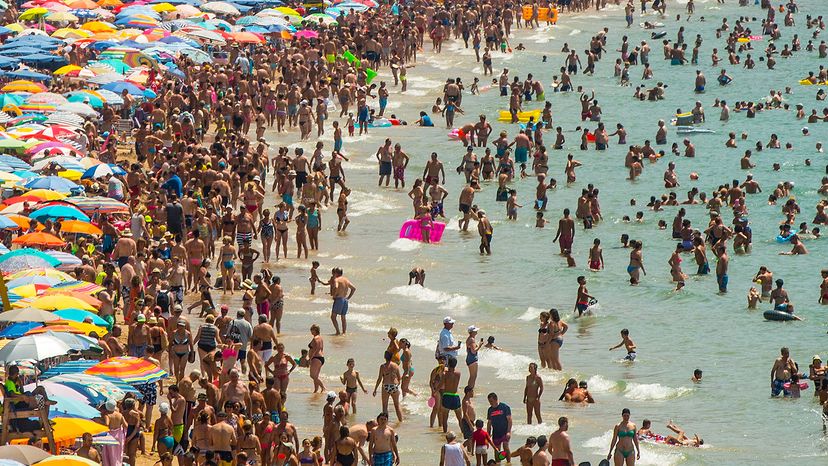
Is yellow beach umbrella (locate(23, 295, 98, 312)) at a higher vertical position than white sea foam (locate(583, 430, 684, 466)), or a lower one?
higher

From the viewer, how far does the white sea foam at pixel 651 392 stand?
2089 cm

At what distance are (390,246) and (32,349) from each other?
1359cm

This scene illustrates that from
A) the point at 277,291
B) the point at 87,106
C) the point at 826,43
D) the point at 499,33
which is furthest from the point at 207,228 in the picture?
the point at 826,43

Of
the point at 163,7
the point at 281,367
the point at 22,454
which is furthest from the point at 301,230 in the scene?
the point at 163,7

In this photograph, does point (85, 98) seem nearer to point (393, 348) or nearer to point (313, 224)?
point (313, 224)

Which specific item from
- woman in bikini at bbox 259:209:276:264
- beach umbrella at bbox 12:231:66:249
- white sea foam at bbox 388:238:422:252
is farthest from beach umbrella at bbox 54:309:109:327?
white sea foam at bbox 388:238:422:252

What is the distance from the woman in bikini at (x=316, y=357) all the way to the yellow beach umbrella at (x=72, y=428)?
4923 millimetres

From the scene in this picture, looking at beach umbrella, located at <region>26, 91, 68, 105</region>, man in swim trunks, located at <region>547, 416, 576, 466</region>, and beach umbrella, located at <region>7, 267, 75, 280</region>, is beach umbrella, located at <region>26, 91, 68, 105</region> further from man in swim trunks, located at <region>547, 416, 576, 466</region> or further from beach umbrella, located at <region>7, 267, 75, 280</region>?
man in swim trunks, located at <region>547, 416, 576, 466</region>

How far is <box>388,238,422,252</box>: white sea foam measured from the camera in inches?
1143

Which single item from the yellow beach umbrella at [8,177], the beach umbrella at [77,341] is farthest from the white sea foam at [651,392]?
the yellow beach umbrella at [8,177]

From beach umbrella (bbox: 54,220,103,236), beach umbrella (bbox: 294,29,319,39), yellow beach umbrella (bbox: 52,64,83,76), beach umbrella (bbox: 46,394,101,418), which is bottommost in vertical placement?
beach umbrella (bbox: 54,220,103,236)

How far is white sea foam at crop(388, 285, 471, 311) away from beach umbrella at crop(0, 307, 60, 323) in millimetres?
9332

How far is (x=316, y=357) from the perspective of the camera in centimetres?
1948

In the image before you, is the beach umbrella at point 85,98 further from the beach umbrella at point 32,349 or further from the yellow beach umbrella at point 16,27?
the beach umbrella at point 32,349
